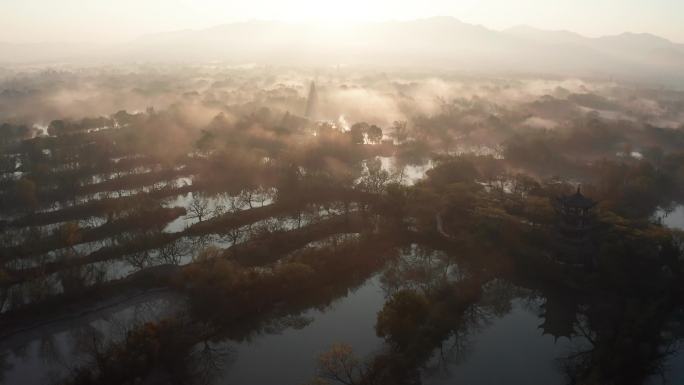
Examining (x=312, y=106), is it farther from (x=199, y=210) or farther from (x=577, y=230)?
(x=577, y=230)

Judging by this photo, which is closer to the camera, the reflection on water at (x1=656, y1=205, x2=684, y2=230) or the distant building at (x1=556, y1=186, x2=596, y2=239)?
the distant building at (x1=556, y1=186, x2=596, y2=239)

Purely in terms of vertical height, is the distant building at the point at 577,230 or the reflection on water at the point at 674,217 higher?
the distant building at the point at 577,230

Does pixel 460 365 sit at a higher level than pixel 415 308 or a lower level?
lower

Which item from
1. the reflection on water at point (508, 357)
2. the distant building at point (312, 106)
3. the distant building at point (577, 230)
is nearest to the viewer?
the reflection on water at point (508, 357)

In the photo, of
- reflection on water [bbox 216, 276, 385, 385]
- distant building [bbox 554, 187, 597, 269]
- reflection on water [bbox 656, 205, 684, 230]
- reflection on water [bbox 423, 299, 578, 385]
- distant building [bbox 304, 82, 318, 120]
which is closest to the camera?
reflection on water [bbox 423, 299, 578, 385]

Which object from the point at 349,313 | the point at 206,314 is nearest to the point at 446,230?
the point at 349,313

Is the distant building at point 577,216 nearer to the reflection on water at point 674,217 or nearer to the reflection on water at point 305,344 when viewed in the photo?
the reflection on water at point 305,344

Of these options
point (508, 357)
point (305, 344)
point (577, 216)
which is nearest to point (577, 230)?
point (577, 216)

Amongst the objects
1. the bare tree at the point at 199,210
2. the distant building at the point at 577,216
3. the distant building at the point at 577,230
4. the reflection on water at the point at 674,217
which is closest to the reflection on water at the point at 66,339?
the bare tree at the point at 199,210

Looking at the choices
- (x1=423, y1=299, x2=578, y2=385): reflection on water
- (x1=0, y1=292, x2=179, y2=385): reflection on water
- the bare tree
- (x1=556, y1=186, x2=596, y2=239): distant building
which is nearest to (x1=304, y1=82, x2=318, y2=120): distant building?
the bare tree

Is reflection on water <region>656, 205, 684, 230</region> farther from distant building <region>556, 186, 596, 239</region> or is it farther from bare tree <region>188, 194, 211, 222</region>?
bare tree <region>188, 194, 211, 222</region>

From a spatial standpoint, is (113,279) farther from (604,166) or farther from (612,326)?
(604,166)
